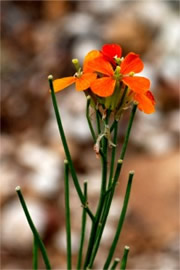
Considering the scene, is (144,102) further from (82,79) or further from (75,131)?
(75,131)

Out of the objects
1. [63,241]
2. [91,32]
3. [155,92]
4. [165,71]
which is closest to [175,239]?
[63,241]

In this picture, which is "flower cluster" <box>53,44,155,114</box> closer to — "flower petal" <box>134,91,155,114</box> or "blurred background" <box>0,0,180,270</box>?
"flower petal" <box>134,91,155,114</box>

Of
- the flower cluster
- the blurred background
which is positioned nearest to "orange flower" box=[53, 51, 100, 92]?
the flower cluster

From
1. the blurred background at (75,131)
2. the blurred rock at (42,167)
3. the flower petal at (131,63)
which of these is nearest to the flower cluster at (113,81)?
the flower petal at (131,63)

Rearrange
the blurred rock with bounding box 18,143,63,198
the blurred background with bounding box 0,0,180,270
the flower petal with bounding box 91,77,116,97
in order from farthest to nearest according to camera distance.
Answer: the blurred rock with bounding box 18,143,63,198
the blurred background with bounding box 0,0,180,270
the flower petal with bounding box 91,77,116,97

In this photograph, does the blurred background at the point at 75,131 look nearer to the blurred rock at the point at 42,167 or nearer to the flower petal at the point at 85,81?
the blurred rock at the point at 42,167

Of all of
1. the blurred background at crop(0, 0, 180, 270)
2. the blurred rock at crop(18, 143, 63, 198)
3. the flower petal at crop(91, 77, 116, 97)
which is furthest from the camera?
the blurred rock at crop(18, 143, 63, 198)

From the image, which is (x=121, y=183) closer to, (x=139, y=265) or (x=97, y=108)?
(x=139, y=265)
